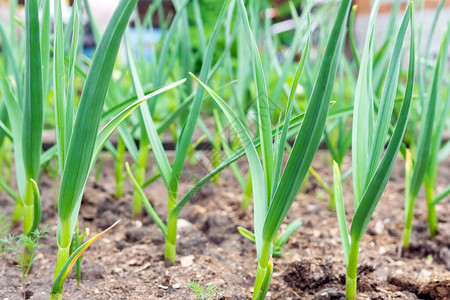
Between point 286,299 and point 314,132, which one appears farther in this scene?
point 286,299

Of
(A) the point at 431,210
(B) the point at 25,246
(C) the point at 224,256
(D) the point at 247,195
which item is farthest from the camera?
(D) the point at 247,195

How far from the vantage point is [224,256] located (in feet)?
3.16

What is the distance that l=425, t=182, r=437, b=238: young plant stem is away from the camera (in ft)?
3.45

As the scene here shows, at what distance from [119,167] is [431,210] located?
0.76 metres

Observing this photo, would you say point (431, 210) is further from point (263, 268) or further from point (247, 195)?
point (263, 268)

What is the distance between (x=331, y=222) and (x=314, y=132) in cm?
68

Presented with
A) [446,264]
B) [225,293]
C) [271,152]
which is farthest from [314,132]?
[446,264]

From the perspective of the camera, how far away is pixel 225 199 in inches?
52.2

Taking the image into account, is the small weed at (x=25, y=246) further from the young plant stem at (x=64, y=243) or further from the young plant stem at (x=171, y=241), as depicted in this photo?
the young plant stem at (x=171, y=241)

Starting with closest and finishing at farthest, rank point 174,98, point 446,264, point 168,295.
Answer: point 168,295
point 446,264
point 174,98

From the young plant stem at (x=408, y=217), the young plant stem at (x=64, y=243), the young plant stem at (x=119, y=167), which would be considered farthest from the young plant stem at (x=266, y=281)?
the young plant stem at (x=119, y=167)

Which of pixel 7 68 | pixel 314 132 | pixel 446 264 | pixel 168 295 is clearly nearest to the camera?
pixel 314 132

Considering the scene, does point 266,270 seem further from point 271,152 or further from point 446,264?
point 446,264

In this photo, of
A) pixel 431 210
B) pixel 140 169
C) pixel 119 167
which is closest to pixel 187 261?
pixel 140 169
